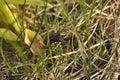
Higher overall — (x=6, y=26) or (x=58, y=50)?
(x=6, y=26)

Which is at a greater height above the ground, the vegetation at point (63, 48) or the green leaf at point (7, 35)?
the green leaf at point (7, 35)

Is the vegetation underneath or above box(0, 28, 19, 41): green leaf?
underneath

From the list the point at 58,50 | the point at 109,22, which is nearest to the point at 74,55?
the point at 58,50

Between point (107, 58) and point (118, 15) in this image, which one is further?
point (118, 15)

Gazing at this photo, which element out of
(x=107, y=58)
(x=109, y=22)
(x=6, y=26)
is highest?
(x=6, y=26)

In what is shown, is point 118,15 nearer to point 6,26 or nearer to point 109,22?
point 109,22

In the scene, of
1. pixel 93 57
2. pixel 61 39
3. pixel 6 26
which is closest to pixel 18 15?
pixel 6 26
